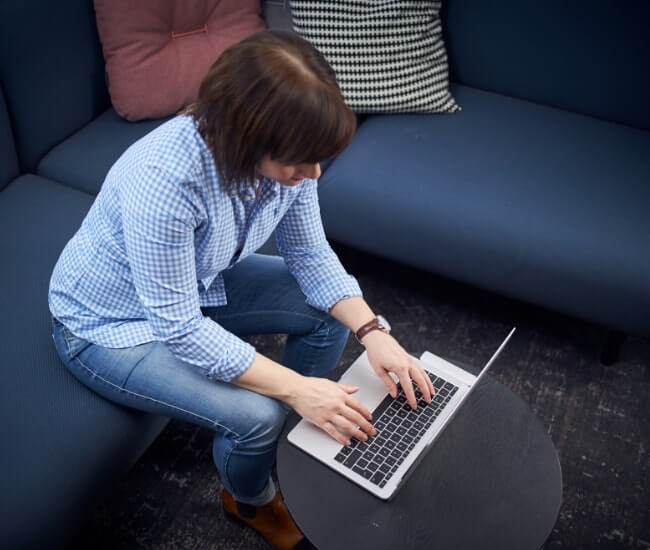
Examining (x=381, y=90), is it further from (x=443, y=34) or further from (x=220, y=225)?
(x=220, y=225)

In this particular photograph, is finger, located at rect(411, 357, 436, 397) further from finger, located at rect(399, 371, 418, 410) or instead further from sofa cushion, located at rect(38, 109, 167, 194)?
sofa cushion, located at rect(38, 109, 167, 194)

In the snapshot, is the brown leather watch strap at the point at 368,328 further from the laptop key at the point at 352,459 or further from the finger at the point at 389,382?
the laptop key at the point at 352,459

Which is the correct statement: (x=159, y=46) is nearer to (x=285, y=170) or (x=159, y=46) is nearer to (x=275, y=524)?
(x=285, y=170)

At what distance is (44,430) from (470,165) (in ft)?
3.86

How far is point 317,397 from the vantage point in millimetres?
1090

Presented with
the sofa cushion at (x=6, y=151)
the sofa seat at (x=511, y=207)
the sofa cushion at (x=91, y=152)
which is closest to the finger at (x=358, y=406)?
the sofa seat at (x=511, y=207)

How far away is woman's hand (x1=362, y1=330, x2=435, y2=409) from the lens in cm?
116

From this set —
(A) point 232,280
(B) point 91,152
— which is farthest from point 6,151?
(A) point 232,280

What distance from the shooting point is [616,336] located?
5.68 feet

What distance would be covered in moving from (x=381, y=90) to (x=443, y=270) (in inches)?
20.9

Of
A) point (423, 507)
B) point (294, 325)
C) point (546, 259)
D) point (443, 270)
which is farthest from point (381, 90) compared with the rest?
point (423, 507)

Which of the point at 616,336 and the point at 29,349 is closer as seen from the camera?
the point at 29,349

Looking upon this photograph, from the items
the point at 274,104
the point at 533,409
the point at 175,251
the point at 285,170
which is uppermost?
the point at 274,104

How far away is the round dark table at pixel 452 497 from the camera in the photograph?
1.02m
